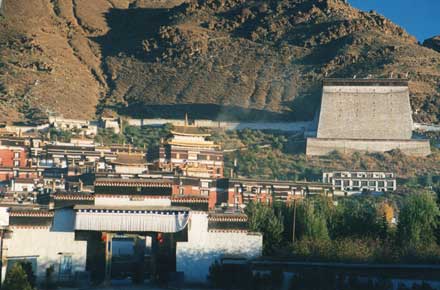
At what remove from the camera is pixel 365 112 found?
10644 centimetres

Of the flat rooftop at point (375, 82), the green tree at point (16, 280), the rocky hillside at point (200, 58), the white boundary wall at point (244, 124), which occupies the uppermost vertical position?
the rocky hillside at point (200, 58)

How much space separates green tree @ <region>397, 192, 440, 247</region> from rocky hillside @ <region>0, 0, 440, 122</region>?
214 ft

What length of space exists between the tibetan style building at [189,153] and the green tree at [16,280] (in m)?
46.9

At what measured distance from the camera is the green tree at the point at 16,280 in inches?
1300

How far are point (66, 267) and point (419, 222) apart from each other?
14747 mm

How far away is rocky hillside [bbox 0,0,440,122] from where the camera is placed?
118 meters

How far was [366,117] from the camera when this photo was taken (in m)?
106

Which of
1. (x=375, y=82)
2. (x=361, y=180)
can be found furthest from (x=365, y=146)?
(x=361, y=180)

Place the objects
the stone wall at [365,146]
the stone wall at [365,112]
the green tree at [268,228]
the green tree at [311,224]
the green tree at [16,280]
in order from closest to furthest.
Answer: the green tree at [16,280] < the green tree at [268,228] < the green tree at [311,224] < the stone wall at [365,146] < the stone wall at [365,112]

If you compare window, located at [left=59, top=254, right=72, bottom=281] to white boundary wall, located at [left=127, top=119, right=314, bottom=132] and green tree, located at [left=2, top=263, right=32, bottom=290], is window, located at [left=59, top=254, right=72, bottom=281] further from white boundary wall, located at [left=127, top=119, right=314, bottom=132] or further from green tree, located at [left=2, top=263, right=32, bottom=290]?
white boundary wall, located at [left=127, top=119, right=314, bottom=132]

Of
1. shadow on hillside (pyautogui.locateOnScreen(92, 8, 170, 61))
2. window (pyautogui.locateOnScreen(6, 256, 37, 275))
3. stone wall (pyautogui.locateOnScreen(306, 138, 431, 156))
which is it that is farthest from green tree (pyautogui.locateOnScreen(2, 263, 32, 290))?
shadow on hillside (pyautogui.locateOnScreen(92, 8, 170, 61))

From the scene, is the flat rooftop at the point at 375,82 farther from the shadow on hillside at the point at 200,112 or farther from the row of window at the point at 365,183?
the row of window at the point at 365,183

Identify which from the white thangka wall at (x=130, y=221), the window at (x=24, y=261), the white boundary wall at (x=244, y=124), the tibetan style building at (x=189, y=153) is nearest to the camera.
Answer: the window at (x=24, y=261)

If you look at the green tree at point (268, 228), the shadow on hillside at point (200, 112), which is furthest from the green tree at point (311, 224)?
the shadow on hillside at point (200, 112)
